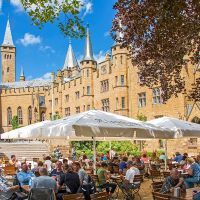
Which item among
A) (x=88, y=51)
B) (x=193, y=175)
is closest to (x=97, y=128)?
(x=193, y=175)

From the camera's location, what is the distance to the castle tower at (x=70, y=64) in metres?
70.3

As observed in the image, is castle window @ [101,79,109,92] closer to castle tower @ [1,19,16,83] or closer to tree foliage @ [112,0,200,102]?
tree foliage @ [112,0,200,102]

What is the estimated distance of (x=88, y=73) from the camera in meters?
49.0

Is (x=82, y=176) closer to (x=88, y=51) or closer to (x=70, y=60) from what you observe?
(x=88, y=51)

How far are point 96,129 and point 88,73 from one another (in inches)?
1497

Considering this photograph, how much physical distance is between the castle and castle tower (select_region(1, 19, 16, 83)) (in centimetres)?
1691

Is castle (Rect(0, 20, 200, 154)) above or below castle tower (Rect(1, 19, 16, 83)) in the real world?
below

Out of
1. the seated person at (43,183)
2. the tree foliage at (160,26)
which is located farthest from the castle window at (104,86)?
the seated person at (43,183)

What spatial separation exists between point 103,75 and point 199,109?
15669 millimetres

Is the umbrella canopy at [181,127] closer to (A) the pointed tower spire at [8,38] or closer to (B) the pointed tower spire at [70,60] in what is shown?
(B) the pointed tower spire at [70,60]

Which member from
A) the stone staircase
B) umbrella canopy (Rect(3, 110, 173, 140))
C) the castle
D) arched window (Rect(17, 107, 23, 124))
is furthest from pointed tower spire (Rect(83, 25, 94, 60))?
umbrella canopy (Rect(3, 110, 173, 140))

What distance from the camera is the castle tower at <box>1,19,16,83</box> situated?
311 feet

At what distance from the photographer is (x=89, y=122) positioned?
11.3m

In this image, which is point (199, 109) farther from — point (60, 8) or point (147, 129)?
point (60, 8)
